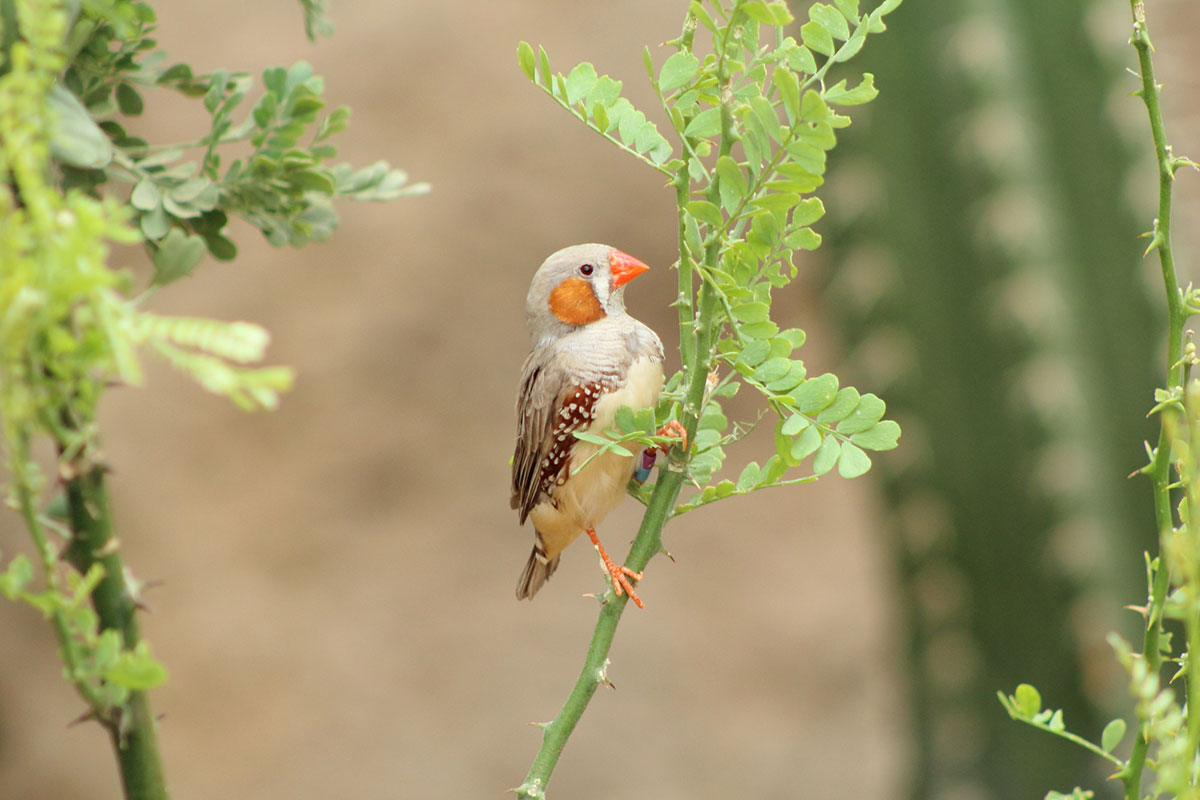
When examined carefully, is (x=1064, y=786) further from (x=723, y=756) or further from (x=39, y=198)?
(x=39, y=198)

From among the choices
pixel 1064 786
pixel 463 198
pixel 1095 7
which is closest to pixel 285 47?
pixel 463 198

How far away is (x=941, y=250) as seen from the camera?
2.12 meters

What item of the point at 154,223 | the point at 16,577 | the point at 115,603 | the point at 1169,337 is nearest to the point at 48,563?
the point at 16,577

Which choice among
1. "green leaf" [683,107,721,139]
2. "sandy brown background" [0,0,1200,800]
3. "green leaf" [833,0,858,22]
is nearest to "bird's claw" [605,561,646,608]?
"green leaf" [683,107,721,139]

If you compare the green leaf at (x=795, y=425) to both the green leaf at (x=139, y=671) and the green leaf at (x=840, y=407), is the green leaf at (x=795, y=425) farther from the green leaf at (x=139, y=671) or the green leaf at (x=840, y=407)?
the green leaf at (x=139, y=671)

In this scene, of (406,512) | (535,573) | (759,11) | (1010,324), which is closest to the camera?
(759,11)

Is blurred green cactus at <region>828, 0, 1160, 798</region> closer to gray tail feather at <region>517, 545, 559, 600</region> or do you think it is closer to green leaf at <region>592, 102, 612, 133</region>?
gray tail feather at <region>517, 545, 559, 600</region>

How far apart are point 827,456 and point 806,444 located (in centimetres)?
2

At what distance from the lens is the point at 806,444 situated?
0.78 meters

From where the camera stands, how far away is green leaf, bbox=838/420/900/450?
790 millimetres

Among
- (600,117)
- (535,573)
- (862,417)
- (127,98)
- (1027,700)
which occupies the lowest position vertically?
(1027,700)

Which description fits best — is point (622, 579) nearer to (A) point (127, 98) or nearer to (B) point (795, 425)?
(B) point (795, 425)

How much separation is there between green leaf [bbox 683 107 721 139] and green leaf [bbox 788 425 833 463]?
0.70 feet

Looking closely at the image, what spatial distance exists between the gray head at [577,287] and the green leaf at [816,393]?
34 cm
